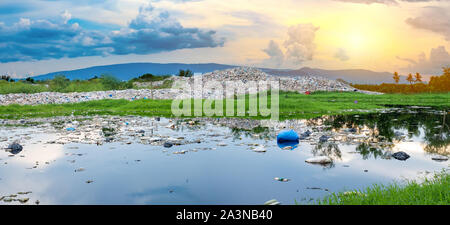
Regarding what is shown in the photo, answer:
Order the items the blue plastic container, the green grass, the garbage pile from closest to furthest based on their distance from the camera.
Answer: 1. the green grass
2. the blue plastic container
3. the garbage pile

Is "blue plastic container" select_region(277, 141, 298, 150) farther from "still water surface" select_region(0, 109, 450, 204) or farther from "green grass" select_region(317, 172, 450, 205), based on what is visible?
"green grass" select_region(317, 172, 450, 205)

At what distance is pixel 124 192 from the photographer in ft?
15.9

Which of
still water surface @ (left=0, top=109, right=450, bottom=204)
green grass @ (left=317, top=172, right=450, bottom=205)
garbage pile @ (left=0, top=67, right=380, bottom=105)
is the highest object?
garbage pile @ (left=0, top=67, right=380, bottom=105)

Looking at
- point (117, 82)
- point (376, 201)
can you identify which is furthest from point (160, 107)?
point (117, 82)

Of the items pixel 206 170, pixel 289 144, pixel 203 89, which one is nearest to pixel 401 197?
pixel 206 170

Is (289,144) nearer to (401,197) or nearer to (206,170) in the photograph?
(206,170)

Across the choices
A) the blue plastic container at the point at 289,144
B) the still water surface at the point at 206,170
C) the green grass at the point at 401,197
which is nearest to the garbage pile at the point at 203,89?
the still water surface at the point at 206,170

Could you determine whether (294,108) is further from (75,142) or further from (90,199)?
(90,199)

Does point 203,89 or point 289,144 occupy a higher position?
point 203,89

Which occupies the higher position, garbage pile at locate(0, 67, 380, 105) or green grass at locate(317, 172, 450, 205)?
garbage pile at locate(0, 67, 380, 105)

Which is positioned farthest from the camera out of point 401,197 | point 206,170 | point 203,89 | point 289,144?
point 203,89

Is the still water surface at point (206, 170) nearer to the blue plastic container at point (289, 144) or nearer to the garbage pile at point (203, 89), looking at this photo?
the blue plastic container at point (289, 144)

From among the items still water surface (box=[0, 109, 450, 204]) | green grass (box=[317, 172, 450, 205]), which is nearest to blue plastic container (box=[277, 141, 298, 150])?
still water surface (box=[0, 109, 450, 204])

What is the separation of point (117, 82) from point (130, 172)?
3239 cm
